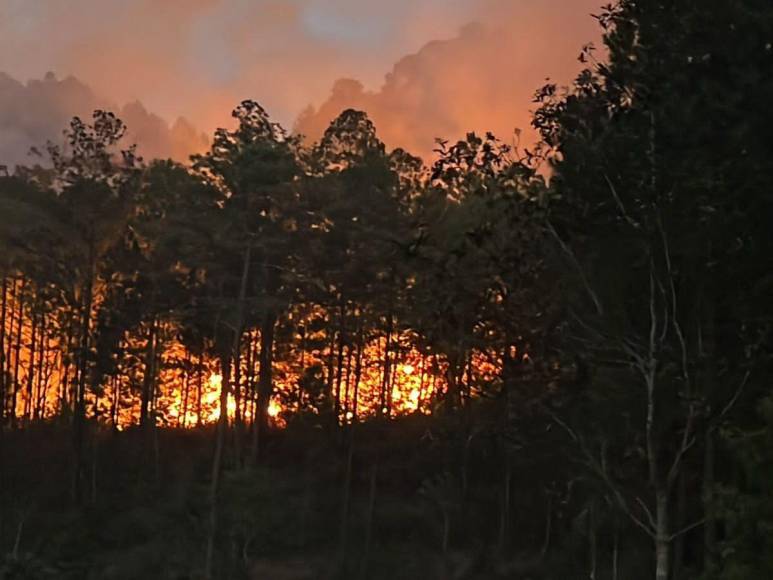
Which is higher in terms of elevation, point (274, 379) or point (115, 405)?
point (274, 379)

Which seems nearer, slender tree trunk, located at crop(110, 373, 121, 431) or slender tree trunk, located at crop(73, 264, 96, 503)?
slender tree trunk, located at crop(73, 264, 96, 503)

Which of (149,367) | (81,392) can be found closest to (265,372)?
(149,367)

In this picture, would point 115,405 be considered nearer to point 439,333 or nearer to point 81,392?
point 81,392

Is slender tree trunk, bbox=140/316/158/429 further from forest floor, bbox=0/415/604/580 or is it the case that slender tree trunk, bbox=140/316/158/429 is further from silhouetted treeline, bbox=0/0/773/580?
forest floor, bbox=0/415/604/580

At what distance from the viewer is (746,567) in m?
11.1

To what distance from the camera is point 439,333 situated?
73.4 feet

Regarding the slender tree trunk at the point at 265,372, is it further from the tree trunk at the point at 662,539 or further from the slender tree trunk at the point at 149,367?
the tree trunk at the point at 662,539

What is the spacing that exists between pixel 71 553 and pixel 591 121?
25.7 metres

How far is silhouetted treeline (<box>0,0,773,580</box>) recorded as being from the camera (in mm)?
12461

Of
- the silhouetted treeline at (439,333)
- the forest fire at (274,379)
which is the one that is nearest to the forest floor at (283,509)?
the silhouetted treeline at (439,333)

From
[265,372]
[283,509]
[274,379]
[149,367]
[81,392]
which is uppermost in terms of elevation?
[149,367]

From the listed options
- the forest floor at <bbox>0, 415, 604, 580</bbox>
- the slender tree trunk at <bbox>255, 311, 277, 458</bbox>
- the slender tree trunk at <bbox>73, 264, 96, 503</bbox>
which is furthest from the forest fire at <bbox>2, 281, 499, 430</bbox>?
the slender tree trunk at <bbox>73, 264, 96, 503</bbox>

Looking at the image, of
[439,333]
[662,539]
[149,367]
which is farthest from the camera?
[149,367]

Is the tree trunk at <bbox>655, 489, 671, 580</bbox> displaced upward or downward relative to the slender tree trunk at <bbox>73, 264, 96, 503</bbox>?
downward
